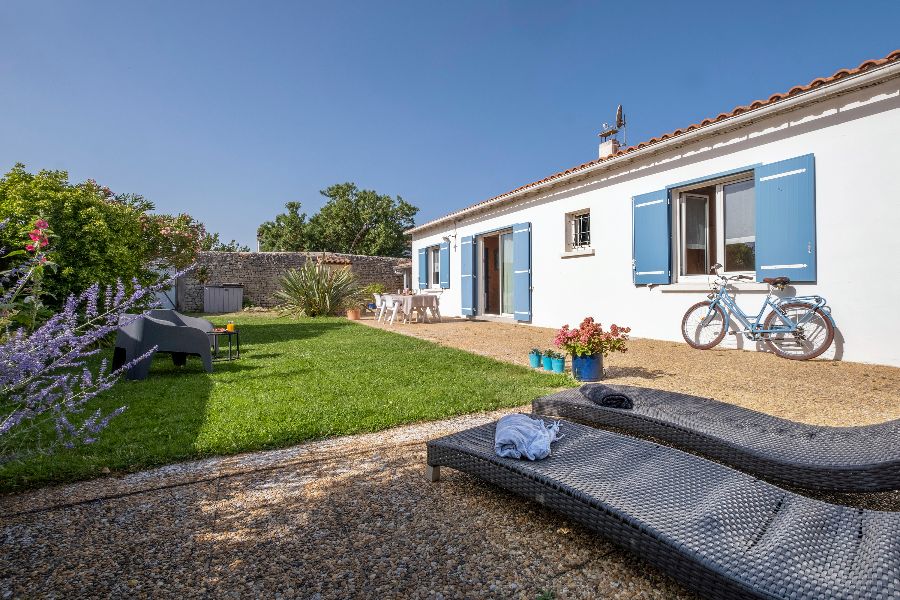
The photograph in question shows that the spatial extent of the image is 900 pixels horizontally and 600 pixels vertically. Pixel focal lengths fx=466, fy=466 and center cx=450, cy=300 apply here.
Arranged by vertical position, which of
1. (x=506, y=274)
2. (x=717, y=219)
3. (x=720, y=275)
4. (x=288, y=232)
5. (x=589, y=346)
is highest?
(x=288, y=232)

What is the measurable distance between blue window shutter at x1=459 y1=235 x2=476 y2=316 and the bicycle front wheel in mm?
6102

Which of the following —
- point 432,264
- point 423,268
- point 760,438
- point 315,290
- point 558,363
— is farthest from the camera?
point 423,268

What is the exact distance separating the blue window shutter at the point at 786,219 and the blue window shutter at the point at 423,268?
10.1 metres

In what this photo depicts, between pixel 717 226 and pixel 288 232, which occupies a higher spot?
pixel 288 232

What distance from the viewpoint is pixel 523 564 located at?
166 cm

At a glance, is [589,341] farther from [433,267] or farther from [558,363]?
[433,267]

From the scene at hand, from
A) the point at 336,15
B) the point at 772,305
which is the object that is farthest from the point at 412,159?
the point at 772,305

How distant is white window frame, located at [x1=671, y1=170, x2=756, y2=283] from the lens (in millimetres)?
6500

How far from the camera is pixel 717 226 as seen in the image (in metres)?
6.75

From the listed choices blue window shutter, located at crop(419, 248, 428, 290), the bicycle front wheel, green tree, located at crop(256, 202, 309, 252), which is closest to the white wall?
the bicycle front wheel

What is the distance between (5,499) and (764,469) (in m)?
3.58

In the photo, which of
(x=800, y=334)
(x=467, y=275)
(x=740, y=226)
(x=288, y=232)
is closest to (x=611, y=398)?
(x=800, y=334)

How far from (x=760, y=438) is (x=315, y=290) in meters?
12.3

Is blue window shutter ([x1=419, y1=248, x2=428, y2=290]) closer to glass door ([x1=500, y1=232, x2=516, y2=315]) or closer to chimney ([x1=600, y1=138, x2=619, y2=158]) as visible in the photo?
glass door ([x1=500, y1=232, x2=516, y2=315])
